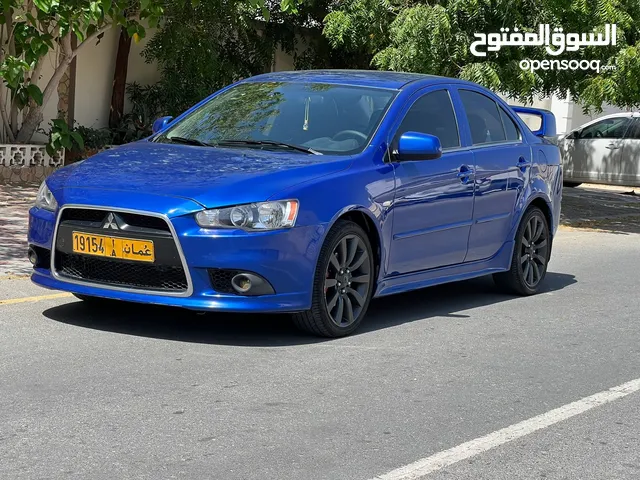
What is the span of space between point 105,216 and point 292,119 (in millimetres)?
1677

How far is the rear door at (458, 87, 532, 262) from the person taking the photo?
8977 millimetres

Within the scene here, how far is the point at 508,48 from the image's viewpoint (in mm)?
16609

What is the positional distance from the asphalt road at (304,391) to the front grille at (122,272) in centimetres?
34

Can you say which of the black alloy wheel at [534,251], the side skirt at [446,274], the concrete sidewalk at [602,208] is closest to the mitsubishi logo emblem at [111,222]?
the side skirt at [446,274]

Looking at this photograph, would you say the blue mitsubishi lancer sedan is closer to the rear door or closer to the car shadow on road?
the rear door

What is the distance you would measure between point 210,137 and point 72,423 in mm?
3253

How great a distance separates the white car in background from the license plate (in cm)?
1649

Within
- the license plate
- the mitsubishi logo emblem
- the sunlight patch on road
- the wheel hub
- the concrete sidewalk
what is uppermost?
the mitsubishi logo emblem

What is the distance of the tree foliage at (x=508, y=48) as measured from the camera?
16203 millimetres

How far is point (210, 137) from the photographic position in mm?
8367

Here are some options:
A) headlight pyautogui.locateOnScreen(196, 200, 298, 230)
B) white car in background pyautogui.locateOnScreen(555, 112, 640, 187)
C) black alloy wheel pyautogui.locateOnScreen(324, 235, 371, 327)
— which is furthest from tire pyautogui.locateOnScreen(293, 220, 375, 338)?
white car in background pyautogui.locateOnScreen(555, 112, 640, 187)

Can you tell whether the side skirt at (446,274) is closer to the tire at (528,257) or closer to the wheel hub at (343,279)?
the tire at (528,257)

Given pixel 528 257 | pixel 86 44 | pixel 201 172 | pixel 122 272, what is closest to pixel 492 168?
pixel 528 257

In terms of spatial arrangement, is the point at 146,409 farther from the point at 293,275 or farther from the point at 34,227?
the point at 34,227
